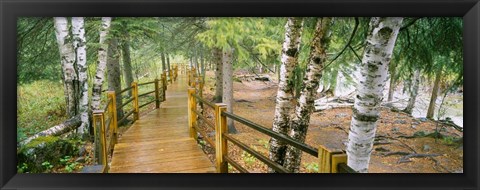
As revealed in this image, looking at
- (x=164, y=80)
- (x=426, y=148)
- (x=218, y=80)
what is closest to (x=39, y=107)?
(x=164, y=80)

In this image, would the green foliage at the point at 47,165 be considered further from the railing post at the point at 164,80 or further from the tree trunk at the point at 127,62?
the railing post at the point at 164,80

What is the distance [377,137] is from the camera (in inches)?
183

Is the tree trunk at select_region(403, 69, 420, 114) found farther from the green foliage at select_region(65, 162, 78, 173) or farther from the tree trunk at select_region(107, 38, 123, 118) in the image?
the tree trunk at select_region(107, 38, 123, 118)

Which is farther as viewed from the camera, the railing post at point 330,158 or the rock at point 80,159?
the rock at point 80,159

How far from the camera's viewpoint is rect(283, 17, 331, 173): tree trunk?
292cm

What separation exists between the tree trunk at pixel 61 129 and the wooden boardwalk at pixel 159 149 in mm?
504

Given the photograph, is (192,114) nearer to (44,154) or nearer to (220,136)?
(220,136)

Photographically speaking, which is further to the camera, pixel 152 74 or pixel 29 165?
pixel 152 74

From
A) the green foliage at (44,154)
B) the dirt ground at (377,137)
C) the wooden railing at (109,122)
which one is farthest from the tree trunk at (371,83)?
the green foliage at (44,154)

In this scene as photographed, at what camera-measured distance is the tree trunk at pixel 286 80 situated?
298 cm
